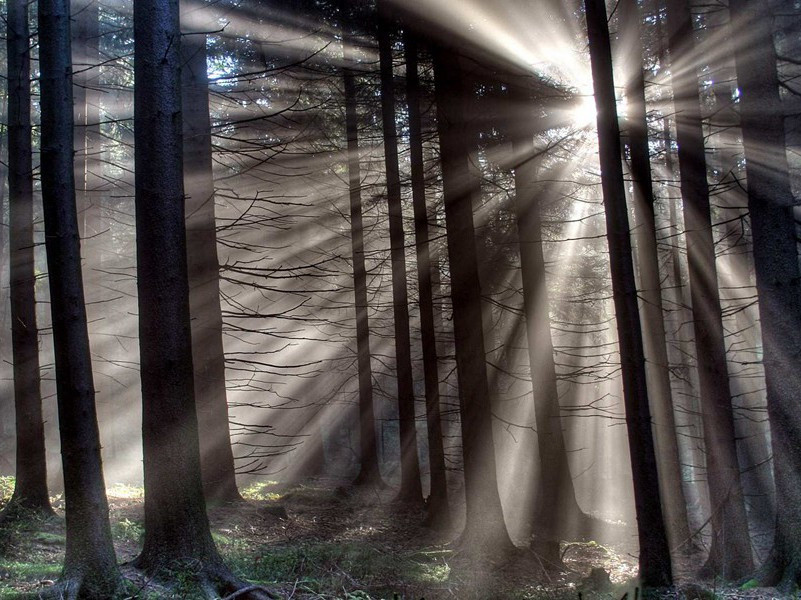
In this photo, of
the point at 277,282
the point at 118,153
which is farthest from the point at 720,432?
the point at 118,153

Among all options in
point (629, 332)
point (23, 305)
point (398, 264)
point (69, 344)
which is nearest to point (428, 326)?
point (398, 264)

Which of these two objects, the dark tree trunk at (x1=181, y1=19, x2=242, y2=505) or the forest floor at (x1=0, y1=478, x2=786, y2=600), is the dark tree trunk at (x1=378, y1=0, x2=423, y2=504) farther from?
the dark tree trunk at (x1=181, y1=19, x2=242, y2=505)

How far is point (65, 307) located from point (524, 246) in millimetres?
8863

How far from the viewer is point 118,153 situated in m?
26.2

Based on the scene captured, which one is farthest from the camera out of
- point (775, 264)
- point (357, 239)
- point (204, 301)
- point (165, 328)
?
point (357, 239)

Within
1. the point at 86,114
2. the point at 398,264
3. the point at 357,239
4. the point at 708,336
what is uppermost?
the point at 86,114

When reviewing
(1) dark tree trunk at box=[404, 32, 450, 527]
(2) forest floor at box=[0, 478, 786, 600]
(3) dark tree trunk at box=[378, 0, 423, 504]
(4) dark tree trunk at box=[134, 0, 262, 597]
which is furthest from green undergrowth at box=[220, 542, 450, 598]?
(3) dark tree trunk at box=[378, 0, 423, 504]

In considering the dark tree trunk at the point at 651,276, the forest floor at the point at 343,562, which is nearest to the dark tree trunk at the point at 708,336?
the dark tree trunk at the point at 651,276

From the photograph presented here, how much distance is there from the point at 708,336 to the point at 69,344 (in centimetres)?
897

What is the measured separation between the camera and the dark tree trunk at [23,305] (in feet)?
33.2

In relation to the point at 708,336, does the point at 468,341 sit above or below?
above

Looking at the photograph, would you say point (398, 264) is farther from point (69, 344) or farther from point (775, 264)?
point (69, 344)

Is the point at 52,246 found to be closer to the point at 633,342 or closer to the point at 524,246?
the point at 633,342

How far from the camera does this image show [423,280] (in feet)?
44.1
